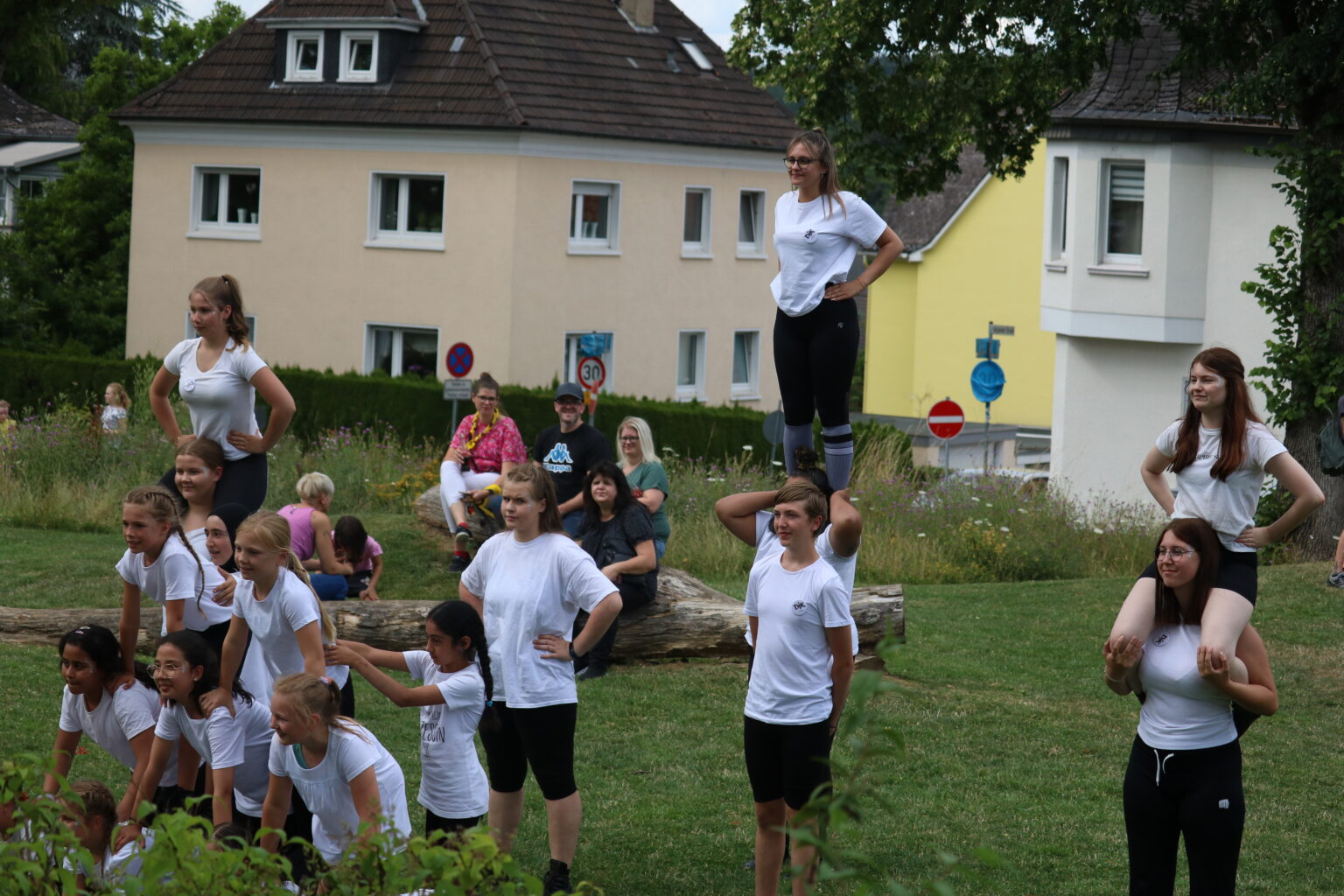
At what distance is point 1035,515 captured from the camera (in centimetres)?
2112

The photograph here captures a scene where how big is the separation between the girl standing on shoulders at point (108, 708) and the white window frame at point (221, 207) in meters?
32.4

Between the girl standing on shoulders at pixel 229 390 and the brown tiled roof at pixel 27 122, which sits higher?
the brown tiled roof at pixel 27 122

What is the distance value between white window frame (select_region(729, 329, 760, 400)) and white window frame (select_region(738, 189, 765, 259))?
6.66 feet

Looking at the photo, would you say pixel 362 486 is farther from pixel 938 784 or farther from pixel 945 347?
pixel 945 347

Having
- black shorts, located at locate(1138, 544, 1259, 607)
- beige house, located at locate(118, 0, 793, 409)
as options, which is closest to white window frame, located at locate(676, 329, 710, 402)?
beige house, located at locate(118, 0, 793, 409)

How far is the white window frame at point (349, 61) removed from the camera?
3691 cm

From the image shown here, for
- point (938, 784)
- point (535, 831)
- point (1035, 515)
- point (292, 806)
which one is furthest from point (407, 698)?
point (1035, 515)

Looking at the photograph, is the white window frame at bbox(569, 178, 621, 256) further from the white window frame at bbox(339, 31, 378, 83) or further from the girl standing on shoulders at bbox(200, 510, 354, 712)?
the girl standing on shoulders at bbox(200, 510, 354, 712)

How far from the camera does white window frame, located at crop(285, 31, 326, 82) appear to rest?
3756 cm

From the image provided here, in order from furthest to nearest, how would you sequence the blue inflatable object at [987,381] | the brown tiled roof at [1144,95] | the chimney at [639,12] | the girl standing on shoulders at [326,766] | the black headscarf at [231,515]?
the chimney at [639,12] < the blue inflatable object at [987,381] < the brown tiled roof at [1144,95] < the black headscarf at [231,515] < the girl standing on shoulders at [326,766]

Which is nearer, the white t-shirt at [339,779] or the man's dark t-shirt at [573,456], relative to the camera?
the white t-shirt at [339,779]

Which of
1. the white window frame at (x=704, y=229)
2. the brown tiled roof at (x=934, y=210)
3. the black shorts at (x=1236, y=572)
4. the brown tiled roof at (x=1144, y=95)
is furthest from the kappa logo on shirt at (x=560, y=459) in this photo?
the brown tiled roof at (x=934, y=210)

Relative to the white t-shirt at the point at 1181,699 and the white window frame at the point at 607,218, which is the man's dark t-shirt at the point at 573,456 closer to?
the white t-shirt at the point at 1181,699

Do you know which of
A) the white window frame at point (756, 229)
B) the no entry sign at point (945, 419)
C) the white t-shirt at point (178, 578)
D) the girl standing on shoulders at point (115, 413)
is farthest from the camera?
the white window frame at point (756, 229)
